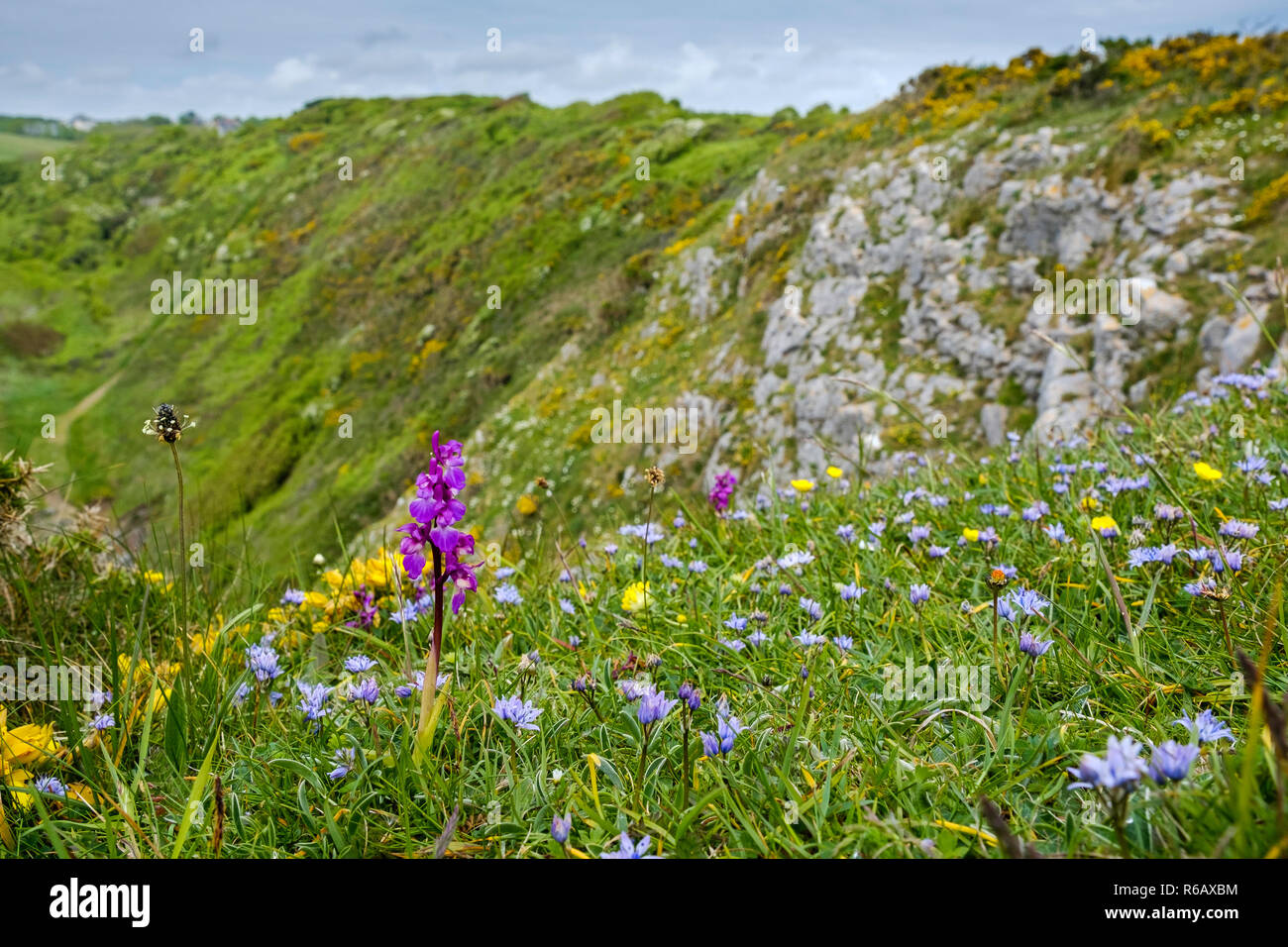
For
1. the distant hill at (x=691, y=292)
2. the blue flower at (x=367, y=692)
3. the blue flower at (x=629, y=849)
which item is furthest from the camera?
the distant hill at (x=691, y=292)

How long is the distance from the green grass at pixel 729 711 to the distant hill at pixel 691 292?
2.44 feet

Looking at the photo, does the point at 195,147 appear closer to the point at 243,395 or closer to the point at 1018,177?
the point at 243,395

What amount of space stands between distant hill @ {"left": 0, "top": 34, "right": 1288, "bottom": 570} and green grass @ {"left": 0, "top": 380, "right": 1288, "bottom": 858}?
743 mm

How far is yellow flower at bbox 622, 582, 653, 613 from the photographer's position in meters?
3.08

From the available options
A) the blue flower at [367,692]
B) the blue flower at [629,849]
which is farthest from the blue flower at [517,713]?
the blue flower at [629,849]

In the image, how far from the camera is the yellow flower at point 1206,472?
333 centimetres

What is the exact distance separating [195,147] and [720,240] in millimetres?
111019

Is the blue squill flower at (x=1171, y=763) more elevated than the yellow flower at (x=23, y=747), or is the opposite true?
the blue squill flower at (x=1171, y=763)

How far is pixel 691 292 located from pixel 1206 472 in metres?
27.5

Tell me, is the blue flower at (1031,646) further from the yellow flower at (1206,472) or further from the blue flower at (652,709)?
the yellow flower at (1206,472)

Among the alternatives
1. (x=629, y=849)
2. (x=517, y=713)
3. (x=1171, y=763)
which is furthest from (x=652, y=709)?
(x=1171, y=763)

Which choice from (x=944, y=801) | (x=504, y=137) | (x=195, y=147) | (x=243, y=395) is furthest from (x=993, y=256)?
(x=195, y=147)

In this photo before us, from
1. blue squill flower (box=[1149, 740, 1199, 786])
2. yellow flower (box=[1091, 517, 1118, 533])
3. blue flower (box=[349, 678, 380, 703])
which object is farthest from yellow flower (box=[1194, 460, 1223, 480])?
blue flower (box=[349, 678, 380, 703])

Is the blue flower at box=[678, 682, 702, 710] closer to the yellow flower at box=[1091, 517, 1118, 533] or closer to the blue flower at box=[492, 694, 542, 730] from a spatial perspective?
the blue flower at box=[492, 694, 542, 730]
